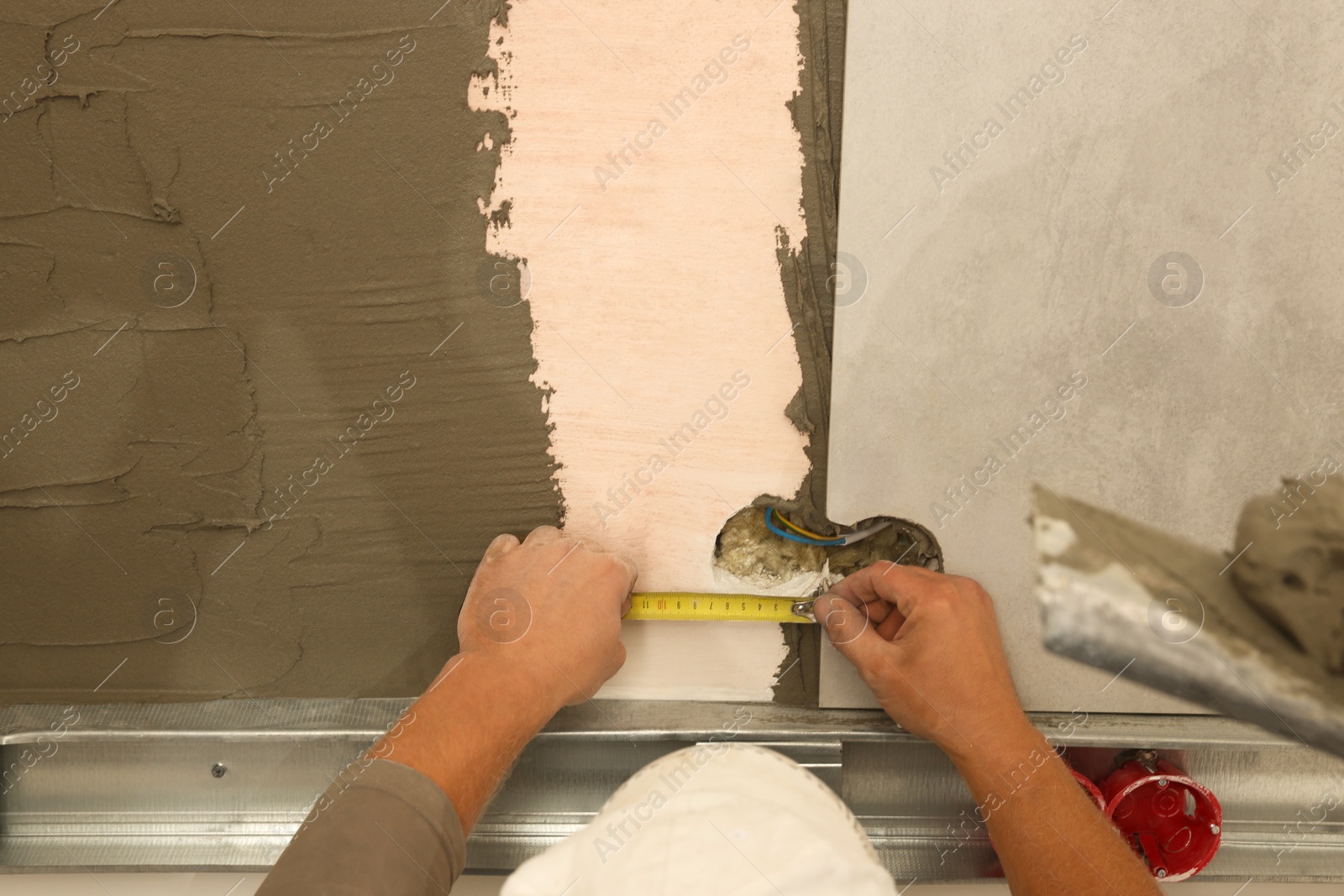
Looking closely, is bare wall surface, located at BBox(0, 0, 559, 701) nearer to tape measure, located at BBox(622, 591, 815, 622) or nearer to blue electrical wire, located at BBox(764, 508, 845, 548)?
tape measure, located at BBox(622, 591, 815, 622)

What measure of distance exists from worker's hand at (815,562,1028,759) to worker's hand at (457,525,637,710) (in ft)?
1.32

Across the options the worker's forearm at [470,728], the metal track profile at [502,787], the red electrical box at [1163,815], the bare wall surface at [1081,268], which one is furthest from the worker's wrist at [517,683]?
the red electrical box at [1163,815]

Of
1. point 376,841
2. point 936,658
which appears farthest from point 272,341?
point 936,658

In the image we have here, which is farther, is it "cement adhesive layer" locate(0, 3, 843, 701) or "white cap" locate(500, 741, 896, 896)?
"cement adhesive layer" locate(0, 3, 843, 701)

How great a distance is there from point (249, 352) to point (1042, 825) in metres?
1.63

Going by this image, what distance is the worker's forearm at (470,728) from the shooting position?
4.47 ft

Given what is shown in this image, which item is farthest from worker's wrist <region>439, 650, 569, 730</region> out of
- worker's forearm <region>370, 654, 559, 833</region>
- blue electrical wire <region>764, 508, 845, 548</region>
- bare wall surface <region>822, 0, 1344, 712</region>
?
bare wall surface <region>822, 0, 1344, 712</region>

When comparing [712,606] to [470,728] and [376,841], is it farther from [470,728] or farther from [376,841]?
[376,841]

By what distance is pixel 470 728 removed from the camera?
4.56 ft

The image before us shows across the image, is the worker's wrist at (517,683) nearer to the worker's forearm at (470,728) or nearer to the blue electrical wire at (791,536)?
the worker's forearm at (470,728)

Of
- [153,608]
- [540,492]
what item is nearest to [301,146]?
[540,492]

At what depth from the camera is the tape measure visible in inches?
62.1

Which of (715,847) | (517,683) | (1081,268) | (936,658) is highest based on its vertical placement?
(1081,268)

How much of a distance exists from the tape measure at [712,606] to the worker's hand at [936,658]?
0.29 ft
